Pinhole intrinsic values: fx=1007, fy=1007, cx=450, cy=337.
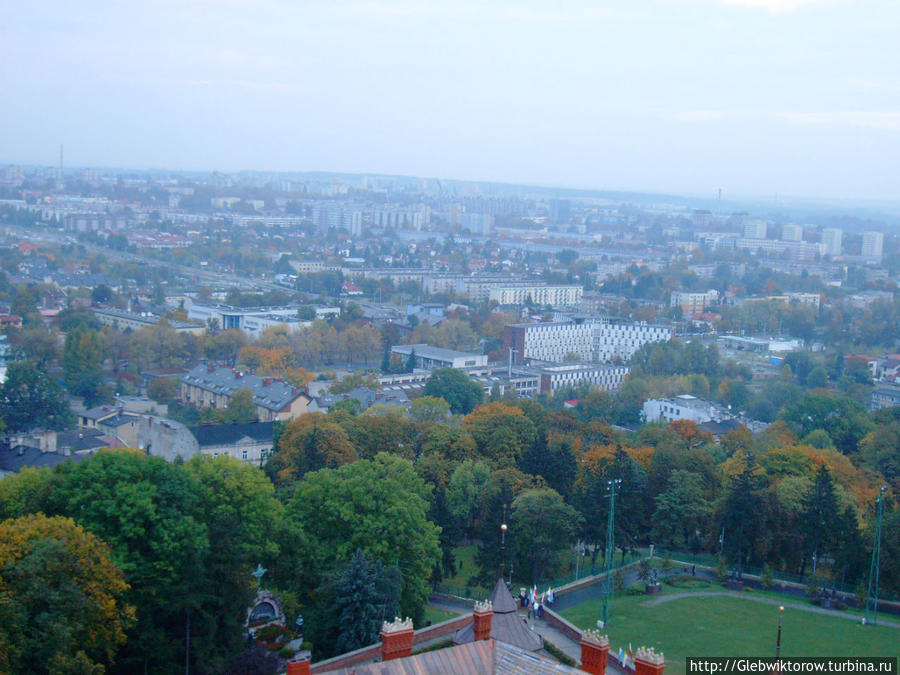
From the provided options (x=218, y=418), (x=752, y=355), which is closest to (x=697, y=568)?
(x=218, y=418)

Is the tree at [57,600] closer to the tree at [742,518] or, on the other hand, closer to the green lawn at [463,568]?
the green lawn at [463,568]

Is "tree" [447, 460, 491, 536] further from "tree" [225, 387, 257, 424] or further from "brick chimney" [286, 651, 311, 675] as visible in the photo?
"tree" [225, 387, 257, 424]

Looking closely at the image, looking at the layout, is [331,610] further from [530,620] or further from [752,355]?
[752,355]

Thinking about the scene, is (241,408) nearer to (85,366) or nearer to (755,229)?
(85,366)

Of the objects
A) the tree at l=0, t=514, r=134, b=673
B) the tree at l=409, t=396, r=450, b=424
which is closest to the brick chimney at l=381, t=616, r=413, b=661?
the tree at l=0, t=514, r=134, b=673

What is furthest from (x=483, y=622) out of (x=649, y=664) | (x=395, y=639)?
(x=649, y=664)

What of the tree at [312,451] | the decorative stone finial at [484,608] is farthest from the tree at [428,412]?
the decorative stone finial at [484,608]
